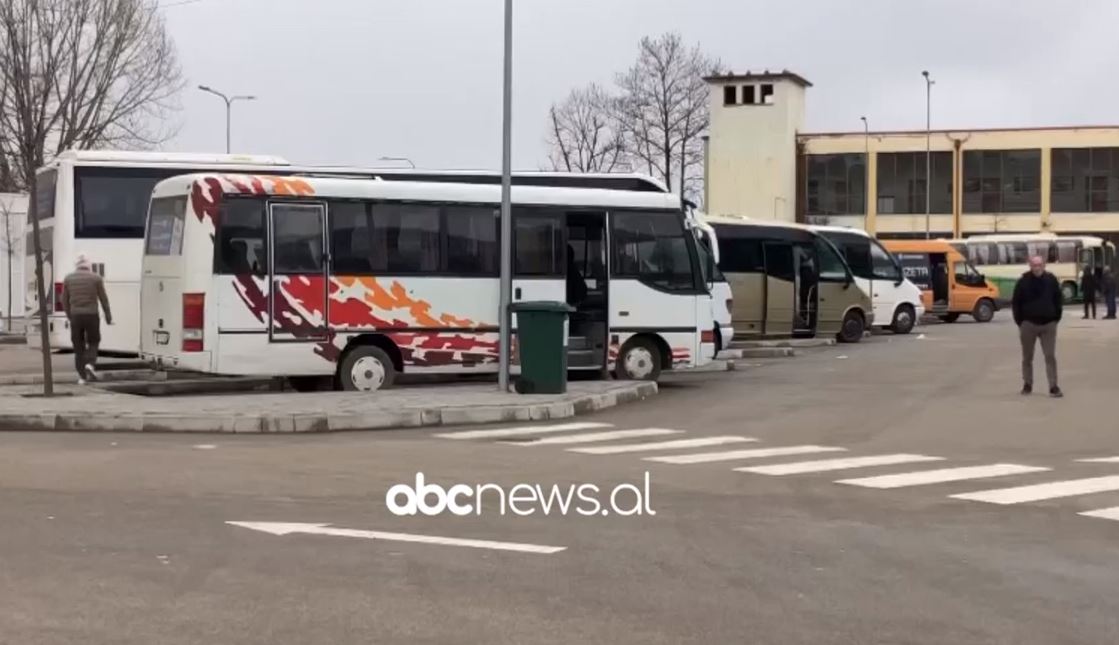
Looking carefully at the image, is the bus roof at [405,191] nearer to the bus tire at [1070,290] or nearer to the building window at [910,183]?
the bus tire at [1070,290]

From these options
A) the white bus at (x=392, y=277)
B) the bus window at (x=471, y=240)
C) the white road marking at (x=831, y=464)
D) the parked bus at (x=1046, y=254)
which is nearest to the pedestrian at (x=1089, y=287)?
the parked bus at (x=1046, y=254)

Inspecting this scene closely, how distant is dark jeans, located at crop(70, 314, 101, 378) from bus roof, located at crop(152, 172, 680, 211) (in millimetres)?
2210

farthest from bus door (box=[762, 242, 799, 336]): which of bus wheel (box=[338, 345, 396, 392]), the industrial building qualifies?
the industrial building

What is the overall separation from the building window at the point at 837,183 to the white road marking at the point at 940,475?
72508 millimetres

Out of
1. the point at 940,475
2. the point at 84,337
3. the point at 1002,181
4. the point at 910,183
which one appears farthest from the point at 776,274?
the point at 910,183

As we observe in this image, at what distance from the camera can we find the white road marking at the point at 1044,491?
10.6 metres

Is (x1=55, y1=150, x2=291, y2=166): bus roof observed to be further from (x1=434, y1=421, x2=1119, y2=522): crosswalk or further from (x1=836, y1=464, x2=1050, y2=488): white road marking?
(x1=836, y1=464, x2=1050, y2=488): white road marking

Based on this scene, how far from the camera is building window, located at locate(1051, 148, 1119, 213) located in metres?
77.5

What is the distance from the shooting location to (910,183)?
82.2m

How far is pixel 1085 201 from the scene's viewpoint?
257 ft

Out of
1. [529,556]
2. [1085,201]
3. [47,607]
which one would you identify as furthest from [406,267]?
[1085,201]

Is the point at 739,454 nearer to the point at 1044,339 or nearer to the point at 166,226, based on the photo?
the point at 1044,339

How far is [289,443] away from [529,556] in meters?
6.48

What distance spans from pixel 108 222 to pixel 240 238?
205 inches
